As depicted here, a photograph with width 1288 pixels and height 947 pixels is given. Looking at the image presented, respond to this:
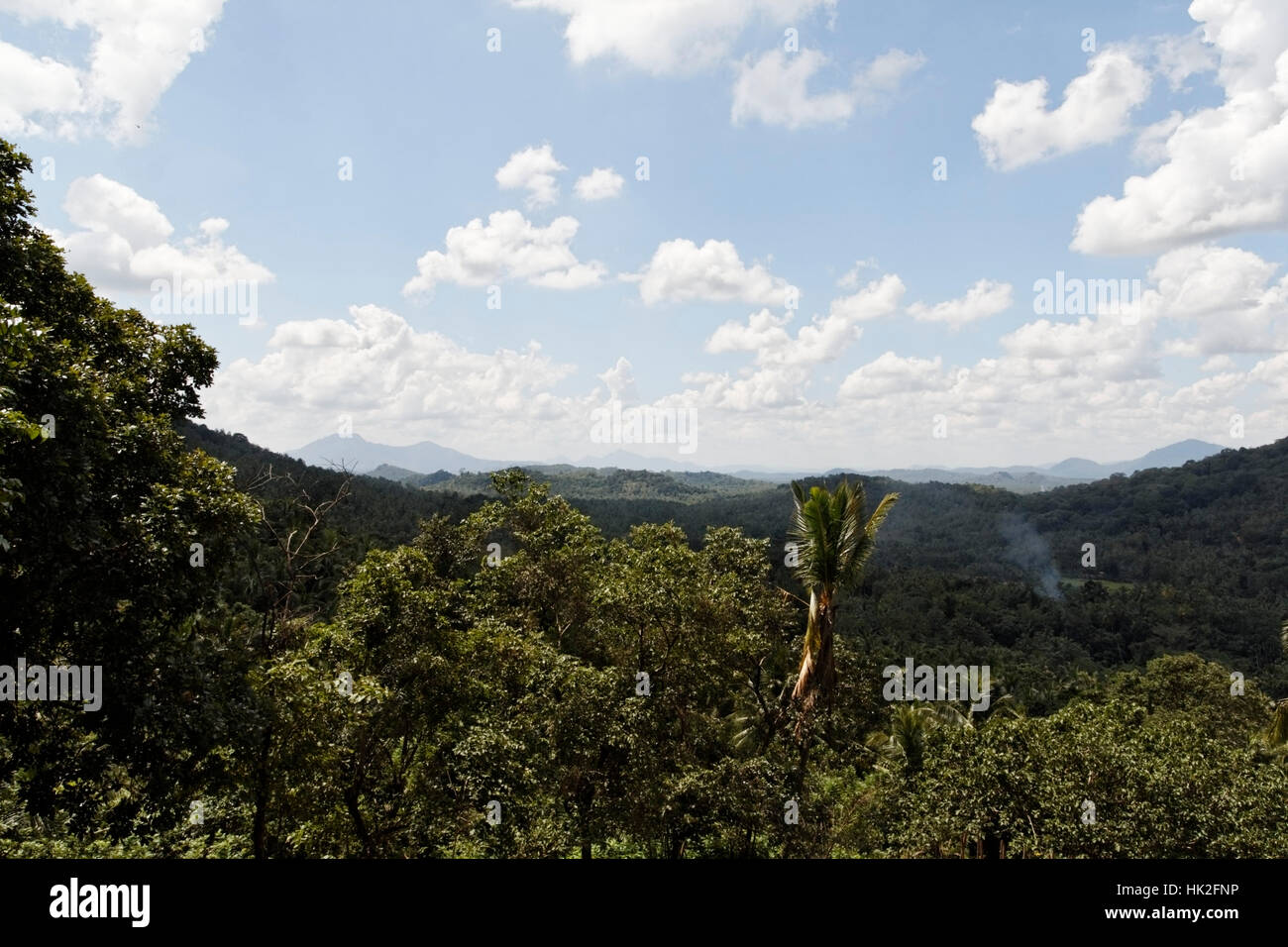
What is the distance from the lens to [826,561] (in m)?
11.6

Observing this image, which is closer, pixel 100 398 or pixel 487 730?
pixel 100 398

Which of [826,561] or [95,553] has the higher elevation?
[95,553]

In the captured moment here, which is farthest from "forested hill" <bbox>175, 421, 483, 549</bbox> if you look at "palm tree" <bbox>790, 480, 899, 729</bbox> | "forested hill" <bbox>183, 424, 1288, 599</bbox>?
"palm tree" <bbox>790, 480, 899, 729</bbox>

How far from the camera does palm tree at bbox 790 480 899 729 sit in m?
11.3

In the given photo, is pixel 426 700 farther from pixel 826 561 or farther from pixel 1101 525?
pixel 1101 525

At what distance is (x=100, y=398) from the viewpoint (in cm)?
695

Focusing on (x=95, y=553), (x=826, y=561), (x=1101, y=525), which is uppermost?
(x=95, y=553)

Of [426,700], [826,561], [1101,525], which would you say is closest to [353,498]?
[426,700]

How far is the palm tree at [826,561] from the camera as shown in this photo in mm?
11344

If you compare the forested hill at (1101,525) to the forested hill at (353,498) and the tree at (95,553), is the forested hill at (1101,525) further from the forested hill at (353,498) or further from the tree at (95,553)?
the tree at (95,553)
